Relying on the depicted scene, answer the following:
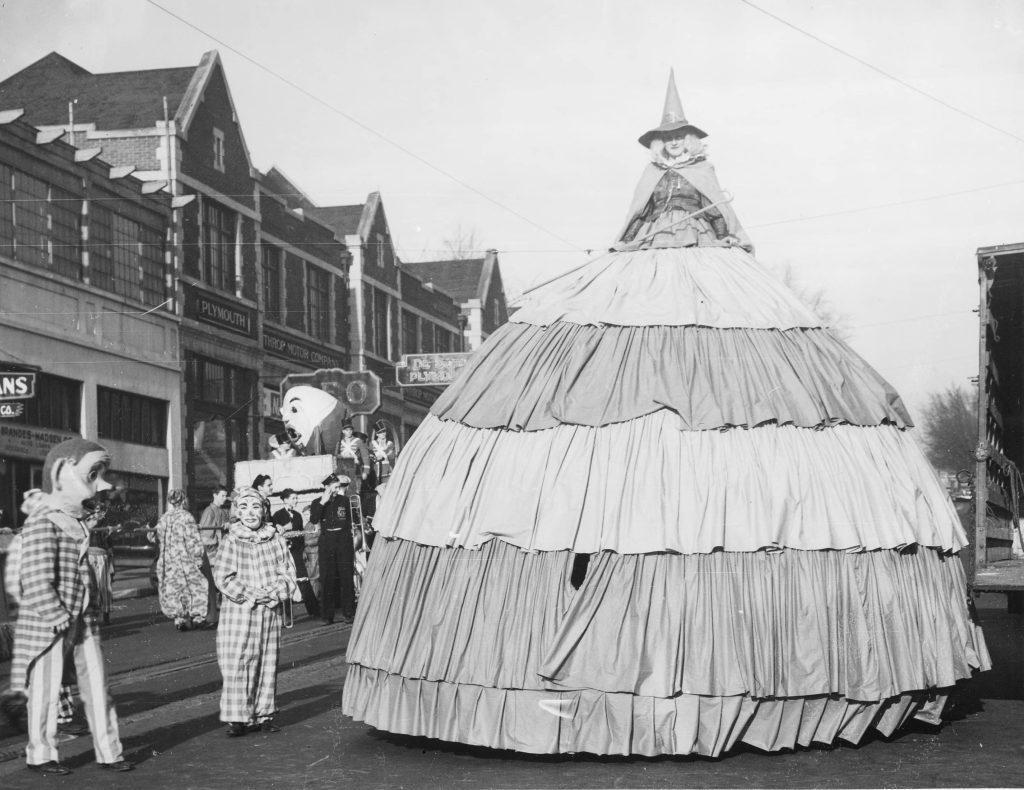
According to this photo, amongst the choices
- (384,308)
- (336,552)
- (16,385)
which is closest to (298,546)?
(336,552)

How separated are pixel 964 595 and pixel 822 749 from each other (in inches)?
56.8

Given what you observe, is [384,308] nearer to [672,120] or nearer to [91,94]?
[91,94]

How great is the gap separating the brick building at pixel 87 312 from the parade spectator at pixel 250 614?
51.4 ft

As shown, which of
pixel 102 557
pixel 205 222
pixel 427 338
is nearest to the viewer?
pixel 102 557

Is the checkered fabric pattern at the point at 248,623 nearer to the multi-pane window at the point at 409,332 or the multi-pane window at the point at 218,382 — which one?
the multi-pane window at the point at 218,382

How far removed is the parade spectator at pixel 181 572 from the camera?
17953 mm

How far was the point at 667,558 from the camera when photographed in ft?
27.2

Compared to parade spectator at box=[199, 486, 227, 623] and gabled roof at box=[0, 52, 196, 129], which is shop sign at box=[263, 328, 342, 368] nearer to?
gabled roof at box=[0, 52, 196, 129]

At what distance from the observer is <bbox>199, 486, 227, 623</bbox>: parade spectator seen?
18.5 m

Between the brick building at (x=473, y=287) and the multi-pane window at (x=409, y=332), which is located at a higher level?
the brick building at (x=473, y=287)

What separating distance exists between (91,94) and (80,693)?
28513 millimetres

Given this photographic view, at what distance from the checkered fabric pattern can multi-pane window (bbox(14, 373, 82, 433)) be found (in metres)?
17.4

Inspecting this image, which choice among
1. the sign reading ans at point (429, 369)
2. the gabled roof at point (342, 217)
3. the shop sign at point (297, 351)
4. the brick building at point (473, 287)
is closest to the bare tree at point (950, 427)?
the sign reading ans at point (429, 369)

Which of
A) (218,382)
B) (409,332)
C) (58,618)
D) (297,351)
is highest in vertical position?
(409,332)
